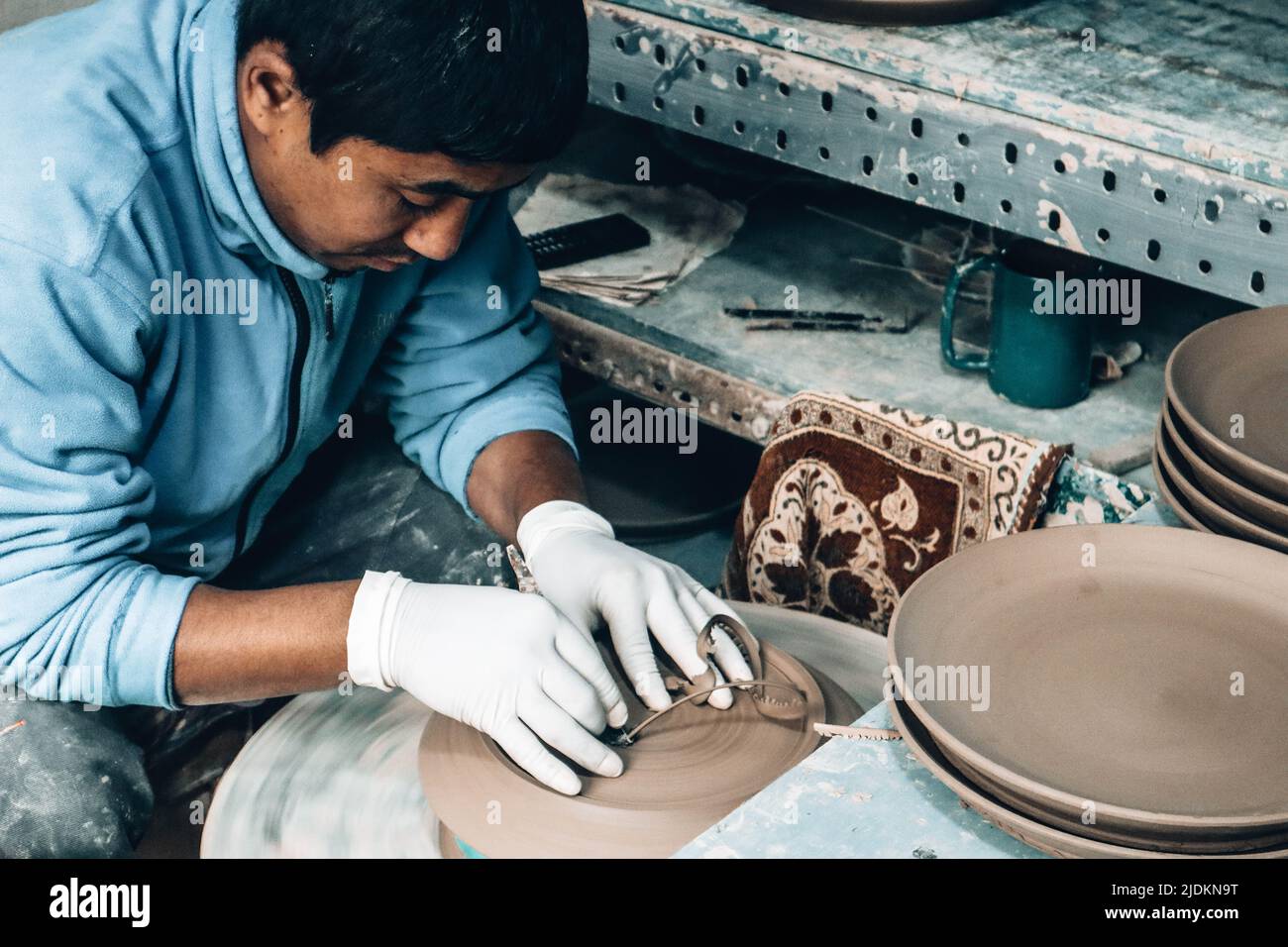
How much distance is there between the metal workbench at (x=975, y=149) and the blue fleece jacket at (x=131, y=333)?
0.58 meters

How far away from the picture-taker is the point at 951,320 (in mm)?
2137

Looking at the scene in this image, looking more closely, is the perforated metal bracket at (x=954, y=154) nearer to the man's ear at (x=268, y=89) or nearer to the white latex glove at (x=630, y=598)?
the white latex glove at (x=630, y=598)

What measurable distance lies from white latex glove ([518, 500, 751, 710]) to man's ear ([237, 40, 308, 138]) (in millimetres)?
574

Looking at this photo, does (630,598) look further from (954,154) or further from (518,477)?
(954,154)

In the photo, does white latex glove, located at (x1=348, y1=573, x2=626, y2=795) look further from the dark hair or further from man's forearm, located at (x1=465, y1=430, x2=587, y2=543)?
the dark hair

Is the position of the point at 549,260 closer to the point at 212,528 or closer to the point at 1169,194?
the point at 212,528

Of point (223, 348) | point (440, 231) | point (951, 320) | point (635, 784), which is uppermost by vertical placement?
point (440, 231)

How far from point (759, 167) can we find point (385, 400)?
1005 mm

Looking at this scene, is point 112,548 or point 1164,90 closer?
point 112,548

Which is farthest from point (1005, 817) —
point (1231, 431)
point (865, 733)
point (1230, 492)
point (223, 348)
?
point (223, 348)

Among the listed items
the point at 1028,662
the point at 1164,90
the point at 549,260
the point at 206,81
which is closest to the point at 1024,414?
the point at 1164,90

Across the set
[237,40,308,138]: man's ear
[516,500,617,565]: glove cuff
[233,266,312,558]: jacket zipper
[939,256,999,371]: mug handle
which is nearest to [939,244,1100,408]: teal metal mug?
[939,256,999,371]: mug handle

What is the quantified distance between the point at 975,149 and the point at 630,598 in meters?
0.68

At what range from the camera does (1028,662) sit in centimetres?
111
